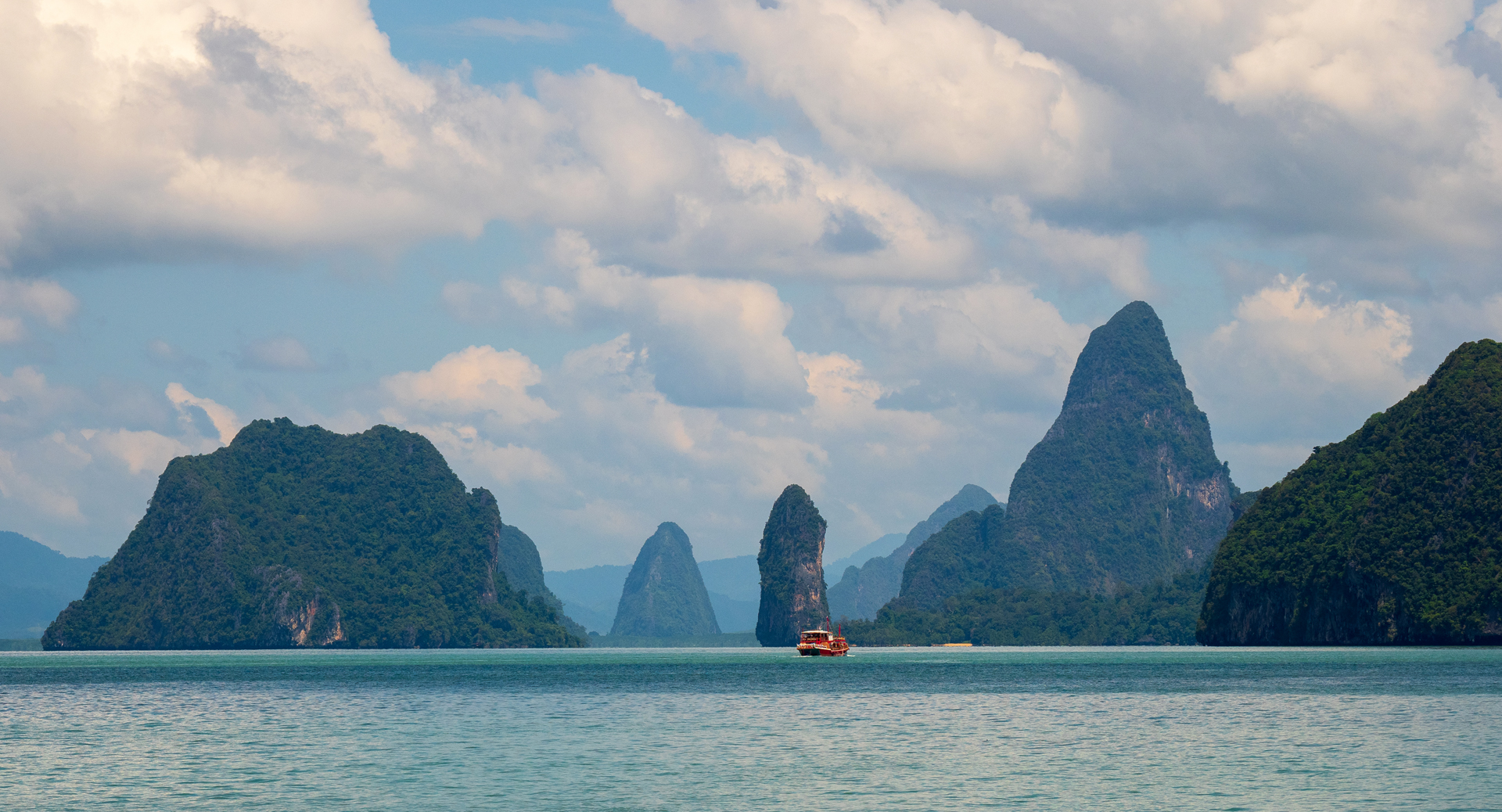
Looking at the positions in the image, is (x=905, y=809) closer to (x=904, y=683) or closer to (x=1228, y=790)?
(x=1228, y=790)

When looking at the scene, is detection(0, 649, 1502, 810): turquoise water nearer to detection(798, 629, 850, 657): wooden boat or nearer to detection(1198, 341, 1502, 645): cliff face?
detection(1198, 341, 1502, 645): cliff face

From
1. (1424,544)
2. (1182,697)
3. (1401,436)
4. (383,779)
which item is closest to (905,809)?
(383,779)

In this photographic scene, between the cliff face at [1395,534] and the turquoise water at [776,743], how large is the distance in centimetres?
3637

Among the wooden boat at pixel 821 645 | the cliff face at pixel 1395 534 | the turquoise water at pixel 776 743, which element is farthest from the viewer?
the wooden boat at pixel 821 645

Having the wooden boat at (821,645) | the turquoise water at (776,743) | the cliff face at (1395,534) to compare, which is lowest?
the turquoise water at (776,743)

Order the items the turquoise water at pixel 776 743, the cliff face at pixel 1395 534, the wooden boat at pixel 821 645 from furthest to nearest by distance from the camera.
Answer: the wooden boat at pixel 821 645 → the cliff face at pixel 1395 534 → the turquoise water at pixel 776 743

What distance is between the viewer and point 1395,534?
5827 inches

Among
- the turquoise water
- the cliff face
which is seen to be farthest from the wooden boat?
the turquoise water

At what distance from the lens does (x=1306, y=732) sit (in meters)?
57.8

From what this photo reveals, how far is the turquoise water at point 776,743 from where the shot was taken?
138 ft

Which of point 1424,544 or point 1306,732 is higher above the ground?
point 1424,544

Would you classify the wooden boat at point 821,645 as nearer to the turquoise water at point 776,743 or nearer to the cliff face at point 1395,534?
the cliff face at point 1395,534

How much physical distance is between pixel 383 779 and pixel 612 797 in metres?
8.79

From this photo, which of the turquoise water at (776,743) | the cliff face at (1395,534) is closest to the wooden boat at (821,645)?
the cliff face at (1395,534)
